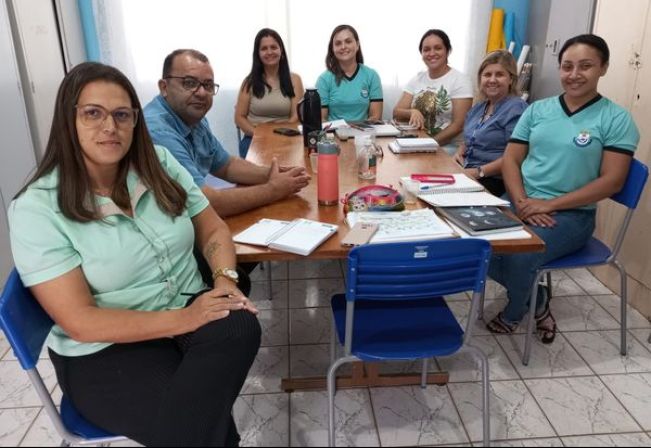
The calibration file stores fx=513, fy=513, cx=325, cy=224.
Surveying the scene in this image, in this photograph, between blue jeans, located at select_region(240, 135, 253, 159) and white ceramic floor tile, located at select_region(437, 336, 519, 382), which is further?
blue jeans, located at select_region(240, 135, 253, 159)

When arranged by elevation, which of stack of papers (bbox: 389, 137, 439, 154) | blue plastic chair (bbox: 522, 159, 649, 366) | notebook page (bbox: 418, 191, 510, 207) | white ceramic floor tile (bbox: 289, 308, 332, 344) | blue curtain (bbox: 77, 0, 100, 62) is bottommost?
white ceramic floor tile (bbox: 289, 308, 332, 344)

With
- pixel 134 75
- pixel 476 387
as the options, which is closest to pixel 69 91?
pixel 476 387

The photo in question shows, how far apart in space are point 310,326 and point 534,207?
42.9 inches

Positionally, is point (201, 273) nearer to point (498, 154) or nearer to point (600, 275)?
point (498, 154)

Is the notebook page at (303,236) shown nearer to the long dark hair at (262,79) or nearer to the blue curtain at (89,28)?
the long dark hair at (262,79)

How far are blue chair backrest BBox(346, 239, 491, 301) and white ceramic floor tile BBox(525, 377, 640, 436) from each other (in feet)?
2.50

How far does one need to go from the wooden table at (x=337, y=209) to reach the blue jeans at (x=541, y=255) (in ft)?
1.43

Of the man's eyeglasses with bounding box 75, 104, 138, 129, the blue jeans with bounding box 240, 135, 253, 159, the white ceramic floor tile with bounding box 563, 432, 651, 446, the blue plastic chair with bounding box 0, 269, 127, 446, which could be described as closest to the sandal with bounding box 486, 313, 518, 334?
the white ceramic floor tile with bounding box 563, 432, 651, 446

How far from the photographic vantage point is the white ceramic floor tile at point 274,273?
2812 mm

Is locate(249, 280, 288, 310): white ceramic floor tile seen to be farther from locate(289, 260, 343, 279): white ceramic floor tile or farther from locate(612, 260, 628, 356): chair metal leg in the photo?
locate(612, 260, 628, 356): chair metal leg

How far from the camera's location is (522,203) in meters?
2.12

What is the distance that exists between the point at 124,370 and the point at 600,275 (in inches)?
95.9

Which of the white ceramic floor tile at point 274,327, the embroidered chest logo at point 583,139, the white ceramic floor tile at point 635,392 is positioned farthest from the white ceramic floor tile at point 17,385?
the embroidered chest logo at point 583,139

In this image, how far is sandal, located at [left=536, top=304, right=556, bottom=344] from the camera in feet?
7.16
